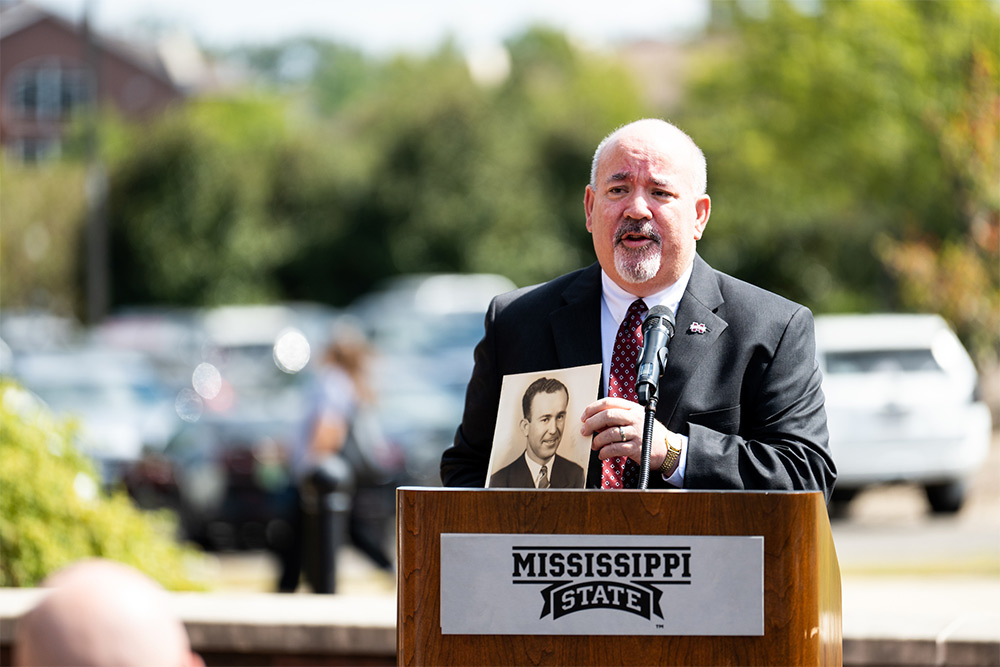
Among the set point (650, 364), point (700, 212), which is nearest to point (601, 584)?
point (650, 364)

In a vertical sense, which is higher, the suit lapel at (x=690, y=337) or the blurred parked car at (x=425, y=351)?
the blurred parked car at (x=425, y=351)

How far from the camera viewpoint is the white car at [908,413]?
1459 cm

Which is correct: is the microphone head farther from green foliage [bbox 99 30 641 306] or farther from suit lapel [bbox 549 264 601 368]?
green foliage [bbox 99 30 641 306]

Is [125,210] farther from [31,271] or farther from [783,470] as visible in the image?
[783,470]

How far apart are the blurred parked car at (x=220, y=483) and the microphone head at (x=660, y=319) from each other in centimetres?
1086

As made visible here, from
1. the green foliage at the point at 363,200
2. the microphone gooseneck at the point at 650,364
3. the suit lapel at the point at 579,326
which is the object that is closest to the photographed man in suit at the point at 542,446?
the microphone gooseneck at the point at 650,364

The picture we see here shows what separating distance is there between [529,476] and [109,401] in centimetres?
1563

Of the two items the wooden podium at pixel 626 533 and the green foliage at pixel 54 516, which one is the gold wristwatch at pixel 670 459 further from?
the green foliage at pixel 54 516

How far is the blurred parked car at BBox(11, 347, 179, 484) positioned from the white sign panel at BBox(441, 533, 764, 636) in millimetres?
12756

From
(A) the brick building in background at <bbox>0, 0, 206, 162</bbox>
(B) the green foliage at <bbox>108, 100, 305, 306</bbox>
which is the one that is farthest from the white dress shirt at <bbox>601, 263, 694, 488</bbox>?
(A) the brick building in background at <bbox>0, 0, 206, 162</bbox>

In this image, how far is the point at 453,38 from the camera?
82938 mm

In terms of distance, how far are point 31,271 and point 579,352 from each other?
44.2 metres

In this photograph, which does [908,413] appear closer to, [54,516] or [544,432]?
[54,516]

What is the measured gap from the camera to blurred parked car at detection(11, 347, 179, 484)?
53.8ft
